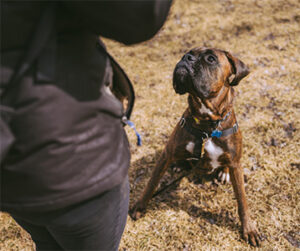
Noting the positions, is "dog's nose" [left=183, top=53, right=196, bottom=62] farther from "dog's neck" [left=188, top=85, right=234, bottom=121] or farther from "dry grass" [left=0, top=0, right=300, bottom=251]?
"dry grass" [left=0, top=0, right=300, bottom=251]

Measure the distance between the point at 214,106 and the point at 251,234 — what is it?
1.58 m

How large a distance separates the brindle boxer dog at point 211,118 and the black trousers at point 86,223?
56.3 inches

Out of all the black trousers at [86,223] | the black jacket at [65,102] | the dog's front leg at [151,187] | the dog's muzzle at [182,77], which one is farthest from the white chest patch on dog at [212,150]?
the black jacket at [65,102]

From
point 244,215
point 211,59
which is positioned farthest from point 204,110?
point 244,215

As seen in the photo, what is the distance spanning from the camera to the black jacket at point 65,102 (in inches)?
37.4

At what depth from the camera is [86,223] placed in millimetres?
1364

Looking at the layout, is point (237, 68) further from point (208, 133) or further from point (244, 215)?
point (244, 215)

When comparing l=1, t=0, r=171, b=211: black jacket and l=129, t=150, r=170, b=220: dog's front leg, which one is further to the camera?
l=129, t=150, r=170, b=220: dog's front leg

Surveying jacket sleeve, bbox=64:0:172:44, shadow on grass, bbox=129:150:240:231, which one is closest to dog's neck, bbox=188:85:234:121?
shadow on grass, bbox=129:150:240:231

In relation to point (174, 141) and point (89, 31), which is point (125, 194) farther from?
point (174, 141)

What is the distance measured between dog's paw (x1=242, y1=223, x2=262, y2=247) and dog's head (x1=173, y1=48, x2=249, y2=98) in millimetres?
1622

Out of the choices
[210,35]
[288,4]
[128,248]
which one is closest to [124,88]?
[128,248]

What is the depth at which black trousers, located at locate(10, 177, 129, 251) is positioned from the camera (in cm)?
130

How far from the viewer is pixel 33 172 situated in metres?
1.10
